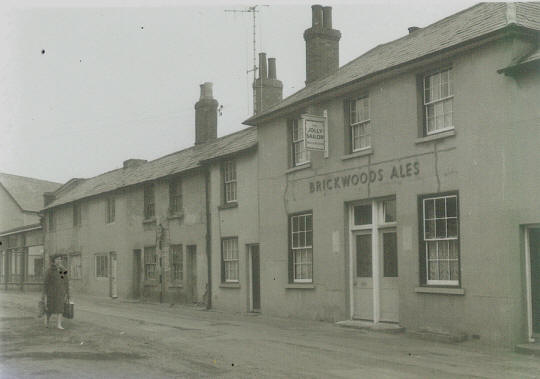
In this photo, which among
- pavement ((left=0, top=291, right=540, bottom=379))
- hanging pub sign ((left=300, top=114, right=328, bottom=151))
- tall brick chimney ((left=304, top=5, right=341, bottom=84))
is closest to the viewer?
pavement ((left=0, top=291, right=540, bottom=379))

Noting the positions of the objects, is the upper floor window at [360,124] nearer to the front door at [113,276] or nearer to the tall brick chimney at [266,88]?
the tall brick chimney at [266,88]

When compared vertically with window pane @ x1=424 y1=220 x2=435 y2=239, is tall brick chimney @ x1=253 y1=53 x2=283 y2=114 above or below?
above

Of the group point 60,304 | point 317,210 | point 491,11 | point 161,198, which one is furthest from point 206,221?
point 491,11

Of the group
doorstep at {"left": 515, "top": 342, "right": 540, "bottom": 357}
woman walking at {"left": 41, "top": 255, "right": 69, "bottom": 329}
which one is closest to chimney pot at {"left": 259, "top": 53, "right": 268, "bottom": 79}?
woman walking at {"left": 41, "top": 255, "right": 69, "bottom": 329}

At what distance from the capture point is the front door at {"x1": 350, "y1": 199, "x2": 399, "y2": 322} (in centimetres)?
1620

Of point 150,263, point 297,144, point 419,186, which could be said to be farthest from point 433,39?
point 150,263

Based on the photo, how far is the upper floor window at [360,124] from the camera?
17.1 meters

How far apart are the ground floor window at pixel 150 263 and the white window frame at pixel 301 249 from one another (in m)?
10.8

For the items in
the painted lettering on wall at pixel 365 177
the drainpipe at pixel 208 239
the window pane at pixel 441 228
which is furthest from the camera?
the drainpipe at pixel 208 239

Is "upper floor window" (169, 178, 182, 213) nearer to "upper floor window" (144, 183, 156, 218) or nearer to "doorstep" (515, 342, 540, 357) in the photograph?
"upper floor window" (144, 183, 156, 218)

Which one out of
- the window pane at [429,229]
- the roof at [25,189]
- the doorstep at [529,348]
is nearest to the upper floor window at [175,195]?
the window pane at [429,229]

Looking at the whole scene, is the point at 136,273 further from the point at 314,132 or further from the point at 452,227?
the point at 452,227

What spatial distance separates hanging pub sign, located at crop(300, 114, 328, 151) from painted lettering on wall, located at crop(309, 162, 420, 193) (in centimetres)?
97

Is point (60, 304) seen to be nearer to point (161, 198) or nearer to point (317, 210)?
point (317, 210)
